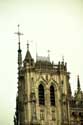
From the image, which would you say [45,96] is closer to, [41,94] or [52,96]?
[41,94]

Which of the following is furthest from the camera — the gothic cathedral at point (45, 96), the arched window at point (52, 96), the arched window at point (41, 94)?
the arched window at point (52, 96)

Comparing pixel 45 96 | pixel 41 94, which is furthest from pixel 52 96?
pixel 41 94

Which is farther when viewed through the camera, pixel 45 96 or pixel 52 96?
pixel 52 96

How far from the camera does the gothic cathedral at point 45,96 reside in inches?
1939

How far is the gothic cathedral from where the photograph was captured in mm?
49250

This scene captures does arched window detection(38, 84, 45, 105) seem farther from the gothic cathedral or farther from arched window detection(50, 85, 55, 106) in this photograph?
arched window detection(50, 85, 55, 106)

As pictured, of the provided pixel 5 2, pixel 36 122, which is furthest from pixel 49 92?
pixel 5 2

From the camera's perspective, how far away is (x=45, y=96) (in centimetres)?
5000

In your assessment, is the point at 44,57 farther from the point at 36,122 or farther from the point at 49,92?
the point at 36,122

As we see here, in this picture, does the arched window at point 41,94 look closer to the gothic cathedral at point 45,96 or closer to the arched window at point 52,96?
the gothic cathedral at point 45,96

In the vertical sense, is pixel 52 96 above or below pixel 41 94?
below

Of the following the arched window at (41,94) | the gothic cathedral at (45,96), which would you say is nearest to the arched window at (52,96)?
the gothic cathedral at (45,96)

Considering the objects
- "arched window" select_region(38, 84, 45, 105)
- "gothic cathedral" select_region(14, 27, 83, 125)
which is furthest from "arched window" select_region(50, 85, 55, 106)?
"arched window" select_region(38, 84, 45, 105)

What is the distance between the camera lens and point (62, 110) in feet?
166
